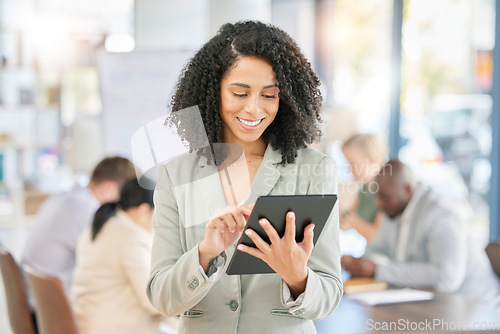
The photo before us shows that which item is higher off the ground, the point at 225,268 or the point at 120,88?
the point at 120,88

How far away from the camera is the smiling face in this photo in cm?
111

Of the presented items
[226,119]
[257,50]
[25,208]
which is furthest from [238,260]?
[25,208]

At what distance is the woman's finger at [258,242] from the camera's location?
1020mm

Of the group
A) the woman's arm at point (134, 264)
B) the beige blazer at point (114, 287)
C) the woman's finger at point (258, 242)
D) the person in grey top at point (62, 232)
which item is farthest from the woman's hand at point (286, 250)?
the person in grey top at point (62, 232)

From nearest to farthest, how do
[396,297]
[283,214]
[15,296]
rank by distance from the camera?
[283,214], [396,297], [15,296]

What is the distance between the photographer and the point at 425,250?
2.79 metres

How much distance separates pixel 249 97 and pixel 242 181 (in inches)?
6.0

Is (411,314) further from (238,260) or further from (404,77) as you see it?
(404,77)

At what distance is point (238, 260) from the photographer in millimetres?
1064

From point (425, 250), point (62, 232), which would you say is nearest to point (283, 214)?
point (425, 250)

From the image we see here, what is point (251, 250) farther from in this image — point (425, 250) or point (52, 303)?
point (425, 250)

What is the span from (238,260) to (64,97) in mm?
6105

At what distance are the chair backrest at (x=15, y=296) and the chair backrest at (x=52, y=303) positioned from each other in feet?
1.02

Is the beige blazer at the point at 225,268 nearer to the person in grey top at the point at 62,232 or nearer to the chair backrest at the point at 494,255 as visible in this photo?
the chair backrest at the point at 494,255
